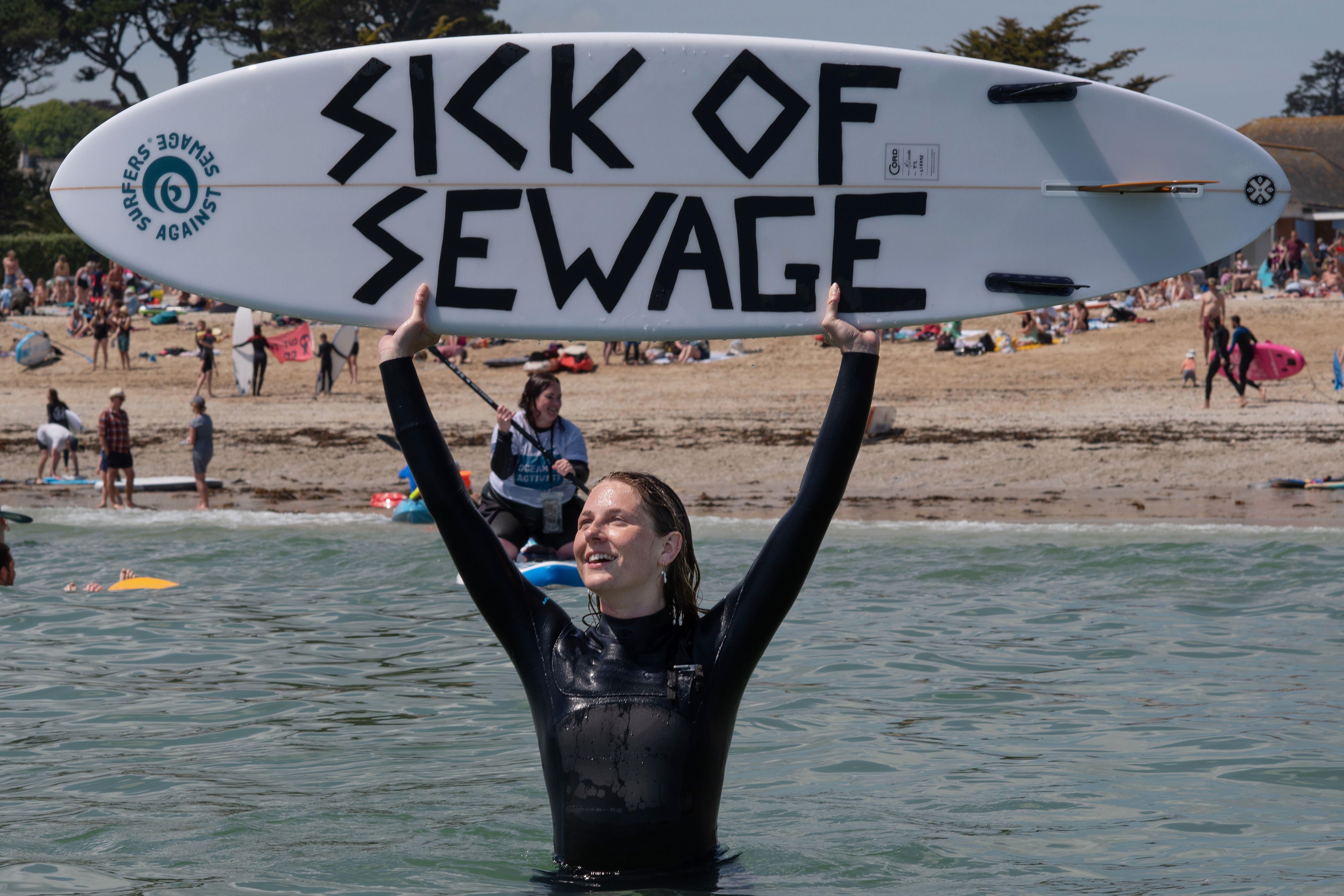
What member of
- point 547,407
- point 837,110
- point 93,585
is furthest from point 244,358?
point 837,110

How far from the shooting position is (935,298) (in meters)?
3.84

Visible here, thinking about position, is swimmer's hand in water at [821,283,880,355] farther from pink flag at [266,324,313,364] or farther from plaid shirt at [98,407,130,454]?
pink flag at [266,324,313,364]

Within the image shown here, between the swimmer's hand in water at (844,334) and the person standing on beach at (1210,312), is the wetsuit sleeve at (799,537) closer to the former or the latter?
the swimmer's hand in water at (844,334)

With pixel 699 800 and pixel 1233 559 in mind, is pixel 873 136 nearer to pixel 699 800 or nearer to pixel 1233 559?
pixel 699 800

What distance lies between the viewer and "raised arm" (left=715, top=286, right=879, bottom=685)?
3.10 meters

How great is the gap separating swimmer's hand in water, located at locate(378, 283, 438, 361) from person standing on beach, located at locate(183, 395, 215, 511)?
1345 cm

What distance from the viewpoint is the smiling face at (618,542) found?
306cm

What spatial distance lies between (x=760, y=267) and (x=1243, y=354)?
57.0 ft

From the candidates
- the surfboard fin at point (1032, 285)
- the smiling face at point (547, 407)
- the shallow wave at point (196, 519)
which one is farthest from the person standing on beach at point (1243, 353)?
the surfboard fin at point (1032, 285)

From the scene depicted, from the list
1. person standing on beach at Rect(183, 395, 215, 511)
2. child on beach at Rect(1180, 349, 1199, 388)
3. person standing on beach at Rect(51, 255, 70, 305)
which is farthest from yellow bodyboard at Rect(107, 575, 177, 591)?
person standing on beach at Rect(51, 255, 70, 305)

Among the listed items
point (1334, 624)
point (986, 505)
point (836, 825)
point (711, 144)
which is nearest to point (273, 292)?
point (711, 144)

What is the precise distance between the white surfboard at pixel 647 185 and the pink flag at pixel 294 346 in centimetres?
2362

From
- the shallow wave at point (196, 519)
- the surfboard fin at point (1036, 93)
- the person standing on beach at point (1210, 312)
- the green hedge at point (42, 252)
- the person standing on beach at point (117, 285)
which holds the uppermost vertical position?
the green hedge at point (42, 252)

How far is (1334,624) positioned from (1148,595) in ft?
4.53
